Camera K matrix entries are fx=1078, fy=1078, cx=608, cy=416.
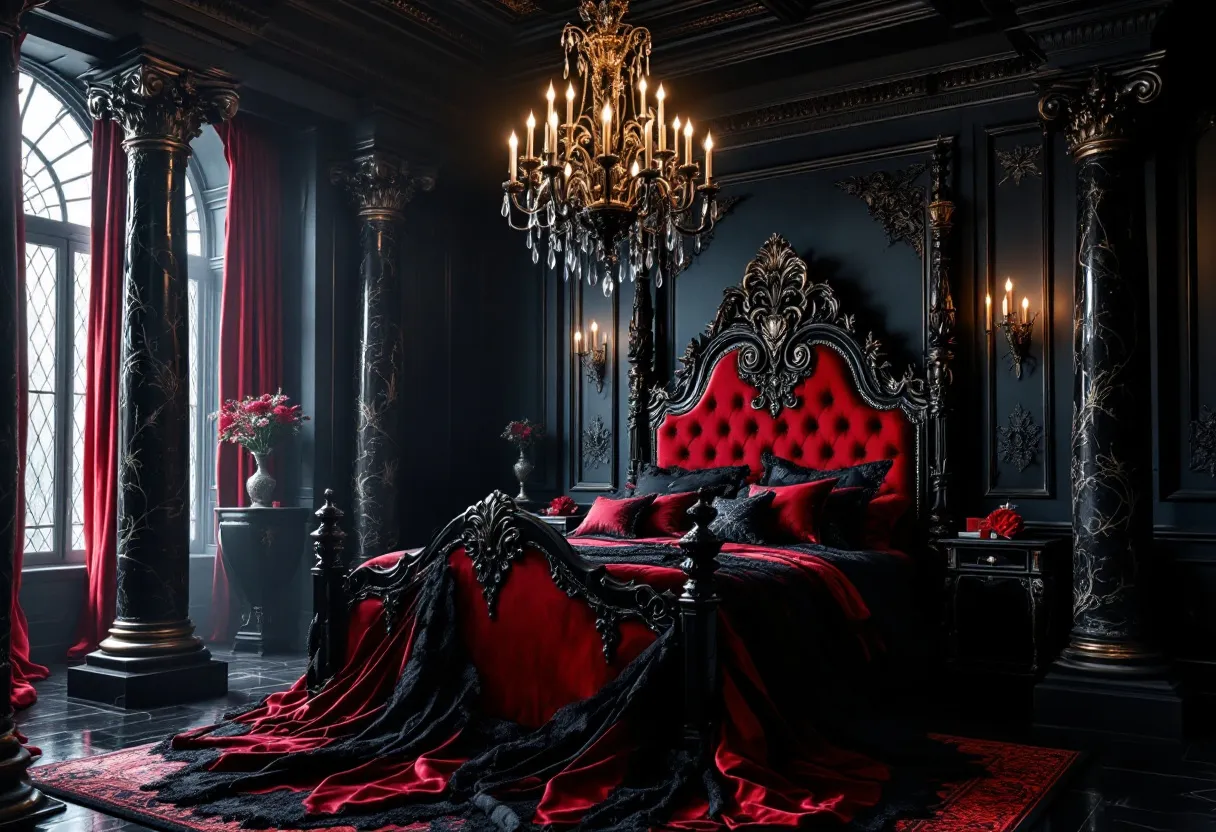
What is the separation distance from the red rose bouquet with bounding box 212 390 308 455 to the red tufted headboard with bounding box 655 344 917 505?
2244 mm

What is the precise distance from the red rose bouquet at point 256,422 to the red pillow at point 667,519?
2274 mm

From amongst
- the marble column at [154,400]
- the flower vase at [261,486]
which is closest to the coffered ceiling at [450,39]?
the marble column at [154,400]

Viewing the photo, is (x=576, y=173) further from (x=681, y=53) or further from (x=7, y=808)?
(x=7, y=808)

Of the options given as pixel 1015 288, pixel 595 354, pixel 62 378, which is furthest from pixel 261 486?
pixel 1015 288

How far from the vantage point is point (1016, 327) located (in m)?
5.51

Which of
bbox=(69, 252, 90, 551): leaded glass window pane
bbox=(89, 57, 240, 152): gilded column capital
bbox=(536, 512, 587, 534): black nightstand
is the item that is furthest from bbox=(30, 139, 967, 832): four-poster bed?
bbox=(69, 252, 90, 551): leaded glass window pane

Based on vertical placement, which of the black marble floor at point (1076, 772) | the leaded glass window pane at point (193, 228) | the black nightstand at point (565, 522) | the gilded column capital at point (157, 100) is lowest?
the black marble floor at point (1076, 772)

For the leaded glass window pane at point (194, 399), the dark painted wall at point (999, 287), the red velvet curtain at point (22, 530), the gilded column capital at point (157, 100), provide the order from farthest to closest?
the leaded glass window pane at point (194, 399)
the red velvet curtain at point (22, 530)
the gilded column capital at point (157, 100)
the dark painted wall at point (999, 287)

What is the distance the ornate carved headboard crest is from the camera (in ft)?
19.3

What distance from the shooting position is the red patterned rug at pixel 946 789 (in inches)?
127

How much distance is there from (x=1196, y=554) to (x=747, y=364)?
98.3 inches

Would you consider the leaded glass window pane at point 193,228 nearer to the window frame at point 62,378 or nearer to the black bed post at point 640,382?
the window frame at point 62,378

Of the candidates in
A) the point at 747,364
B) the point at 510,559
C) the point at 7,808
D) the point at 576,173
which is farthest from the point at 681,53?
the point at 7,808

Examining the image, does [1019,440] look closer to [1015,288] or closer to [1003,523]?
[1003,523]
